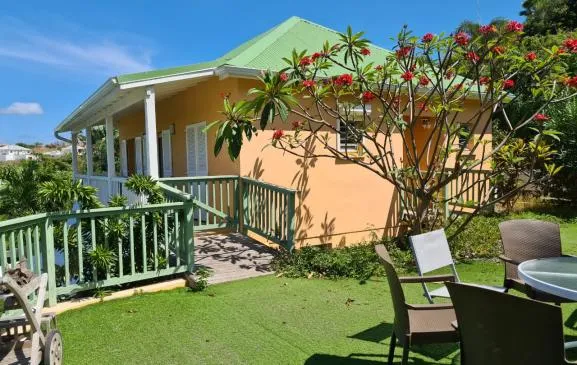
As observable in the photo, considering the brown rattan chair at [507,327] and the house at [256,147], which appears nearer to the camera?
the brown rattan chair at [507,327]

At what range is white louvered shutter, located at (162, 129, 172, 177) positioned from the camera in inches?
456

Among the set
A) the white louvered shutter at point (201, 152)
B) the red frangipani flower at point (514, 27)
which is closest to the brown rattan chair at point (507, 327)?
the red frangipani flower at point (514, 27)

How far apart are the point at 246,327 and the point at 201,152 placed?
19.3ft

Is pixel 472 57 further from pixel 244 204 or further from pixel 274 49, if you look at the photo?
pixel 244 204

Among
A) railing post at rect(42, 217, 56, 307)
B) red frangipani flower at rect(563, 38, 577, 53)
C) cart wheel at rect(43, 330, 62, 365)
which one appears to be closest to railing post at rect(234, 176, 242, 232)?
railing post at rect(42, 217, 56, 307)

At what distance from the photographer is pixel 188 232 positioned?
5836mm

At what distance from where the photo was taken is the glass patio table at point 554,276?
8.99 ft

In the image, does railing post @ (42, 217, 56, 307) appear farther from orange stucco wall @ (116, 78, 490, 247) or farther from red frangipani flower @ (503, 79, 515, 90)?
red frangipani flower @ (503, 79, 515, 90)

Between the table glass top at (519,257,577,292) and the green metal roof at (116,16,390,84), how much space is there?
578 centimetres

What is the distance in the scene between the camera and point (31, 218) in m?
4.64

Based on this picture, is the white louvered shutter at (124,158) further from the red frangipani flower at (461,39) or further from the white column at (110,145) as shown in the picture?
the red frangipani flower at (461,39)

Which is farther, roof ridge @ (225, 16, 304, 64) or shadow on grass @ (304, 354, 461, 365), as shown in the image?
roof ridge @ (225, 16, 304, 64)

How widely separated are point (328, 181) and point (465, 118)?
526 centimetres

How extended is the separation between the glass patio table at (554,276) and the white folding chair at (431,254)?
0.48m
